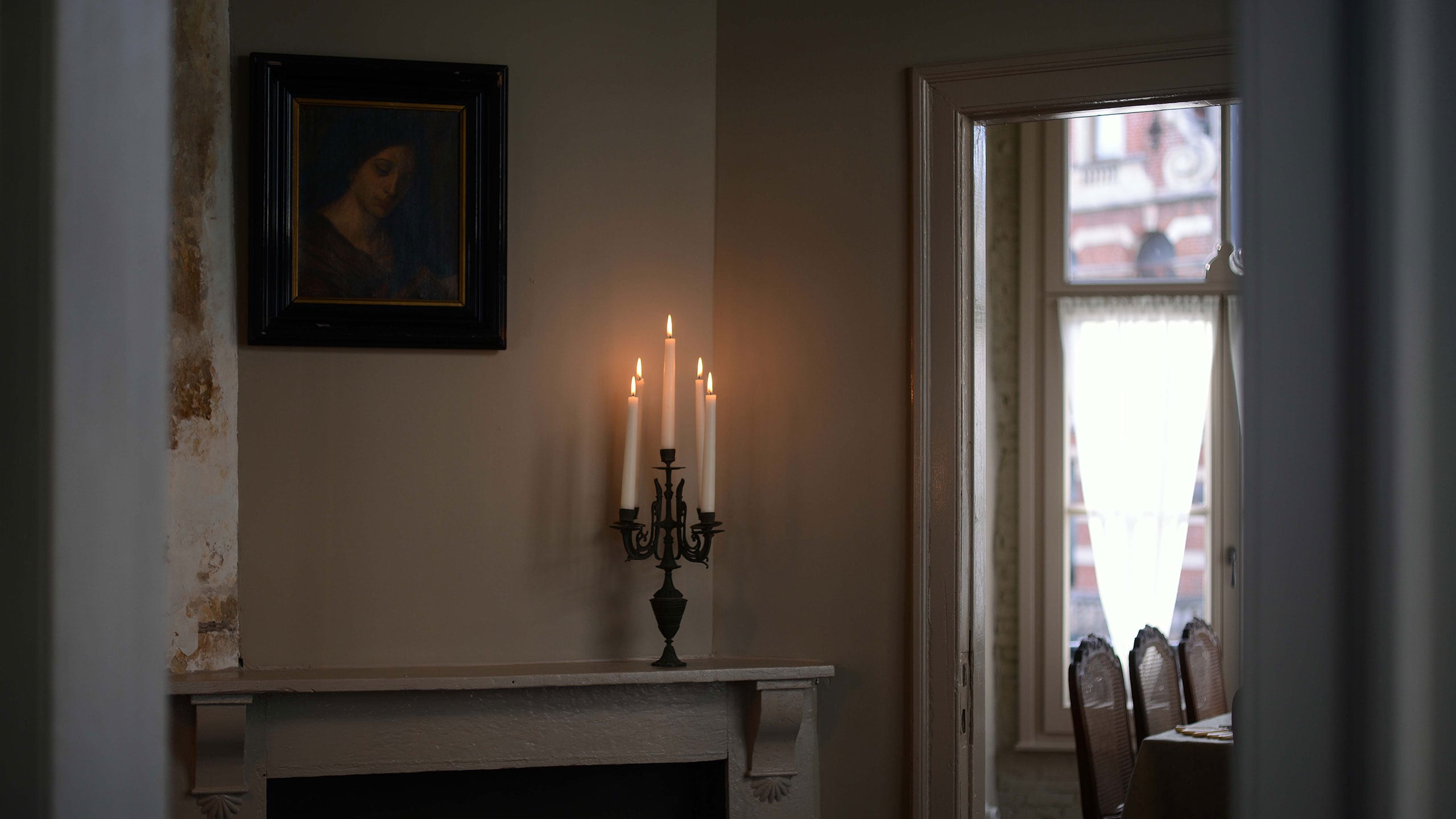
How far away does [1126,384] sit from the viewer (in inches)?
186

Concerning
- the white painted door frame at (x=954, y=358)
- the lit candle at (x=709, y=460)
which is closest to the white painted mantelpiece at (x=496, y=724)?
the white painted door frame at (x=954, y=358)

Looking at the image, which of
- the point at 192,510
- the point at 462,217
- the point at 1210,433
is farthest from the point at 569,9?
the point at 1210,433

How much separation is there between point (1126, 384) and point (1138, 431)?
0.67ft

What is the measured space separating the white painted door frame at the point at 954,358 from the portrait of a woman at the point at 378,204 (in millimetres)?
1120

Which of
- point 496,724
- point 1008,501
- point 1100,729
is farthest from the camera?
point 1008,501

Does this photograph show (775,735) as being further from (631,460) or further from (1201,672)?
(1201,672)

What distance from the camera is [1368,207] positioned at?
58 centimetres

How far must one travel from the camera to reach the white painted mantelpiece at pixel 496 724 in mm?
2314

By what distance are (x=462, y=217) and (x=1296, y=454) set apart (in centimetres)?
227

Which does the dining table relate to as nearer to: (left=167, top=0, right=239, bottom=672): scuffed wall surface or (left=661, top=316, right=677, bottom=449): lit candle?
(left=661, top=316, right=677, bottom=449): lit candle

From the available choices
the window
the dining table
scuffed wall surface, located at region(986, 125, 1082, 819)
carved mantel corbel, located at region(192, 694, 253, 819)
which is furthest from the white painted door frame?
the window

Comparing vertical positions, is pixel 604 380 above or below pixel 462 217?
below

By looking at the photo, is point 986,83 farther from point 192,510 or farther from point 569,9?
point 192,510

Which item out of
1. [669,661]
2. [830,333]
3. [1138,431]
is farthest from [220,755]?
[1138,431]
